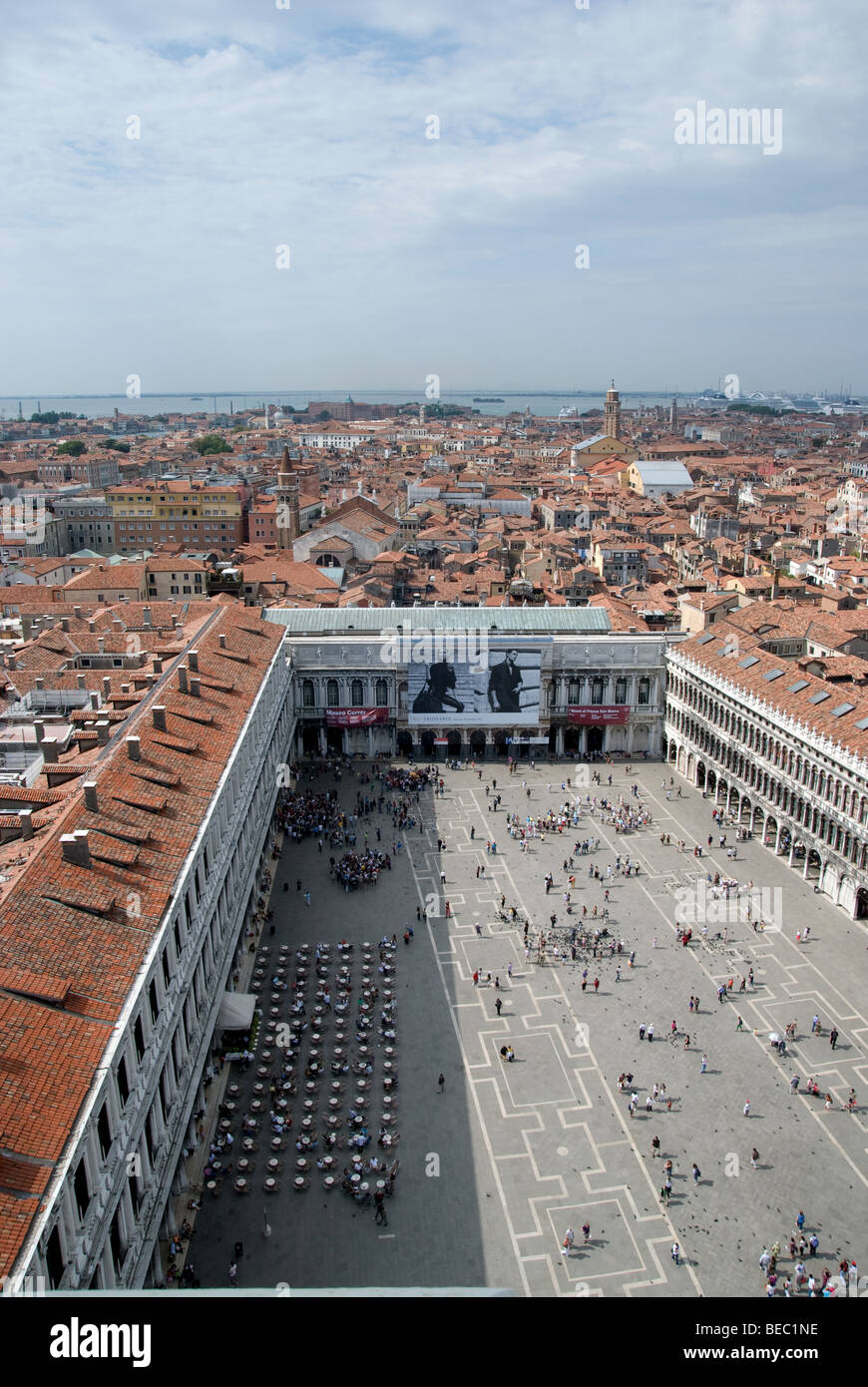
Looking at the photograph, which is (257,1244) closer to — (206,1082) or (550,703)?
(206,1082)

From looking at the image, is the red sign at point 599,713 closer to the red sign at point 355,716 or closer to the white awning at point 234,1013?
the red sign at point 355,716

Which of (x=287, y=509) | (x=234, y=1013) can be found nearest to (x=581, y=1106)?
(x=234, y=1013)

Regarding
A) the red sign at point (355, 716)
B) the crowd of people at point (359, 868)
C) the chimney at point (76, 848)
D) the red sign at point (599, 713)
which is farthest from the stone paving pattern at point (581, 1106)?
Result: the red sign at point (599, 713)

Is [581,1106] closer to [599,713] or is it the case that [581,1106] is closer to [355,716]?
[599,713]
